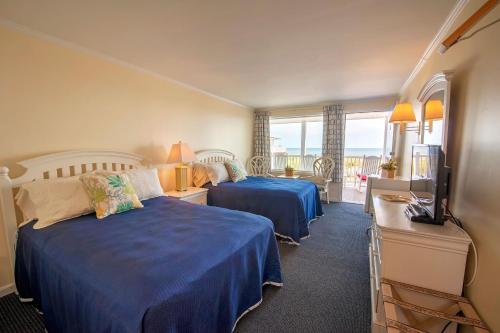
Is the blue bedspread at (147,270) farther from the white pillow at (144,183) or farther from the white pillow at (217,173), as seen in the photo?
the white pillow at (217,173)

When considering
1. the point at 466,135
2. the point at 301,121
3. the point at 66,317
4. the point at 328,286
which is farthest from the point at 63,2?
the point at 301,121

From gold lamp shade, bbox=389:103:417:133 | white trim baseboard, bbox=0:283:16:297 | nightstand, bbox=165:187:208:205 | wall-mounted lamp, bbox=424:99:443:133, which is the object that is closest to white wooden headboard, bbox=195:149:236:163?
nightstand, bbox=165:187:208:205

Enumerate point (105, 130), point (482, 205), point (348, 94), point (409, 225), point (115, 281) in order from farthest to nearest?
point (348, 94) → point (105, 130) → point (409, 225) → point (482, 205) → point (115, 281)

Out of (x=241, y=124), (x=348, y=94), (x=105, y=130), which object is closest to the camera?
(x=105, y=130)

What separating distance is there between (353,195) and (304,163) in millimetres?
1616

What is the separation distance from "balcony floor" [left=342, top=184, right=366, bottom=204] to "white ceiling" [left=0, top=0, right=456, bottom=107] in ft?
9.80

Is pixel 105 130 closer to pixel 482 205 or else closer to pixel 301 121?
pixel 482 205

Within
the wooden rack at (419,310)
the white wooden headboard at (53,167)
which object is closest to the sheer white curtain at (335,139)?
the wooden rack at (419,310)

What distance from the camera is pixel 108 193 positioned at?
1955 millimetres

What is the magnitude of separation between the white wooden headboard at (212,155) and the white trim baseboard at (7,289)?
2.63 m

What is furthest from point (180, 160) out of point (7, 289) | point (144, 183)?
point (7, 289)

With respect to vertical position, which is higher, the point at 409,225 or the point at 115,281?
the point at 409,225

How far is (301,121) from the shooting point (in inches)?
225

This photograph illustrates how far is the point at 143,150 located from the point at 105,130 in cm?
56
